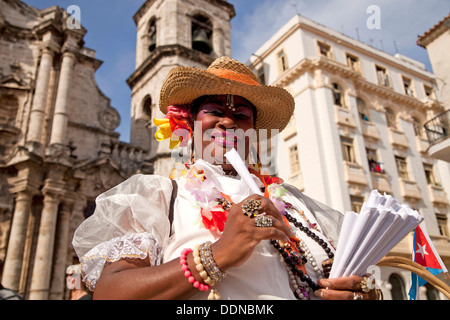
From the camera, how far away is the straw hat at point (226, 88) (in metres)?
1.93

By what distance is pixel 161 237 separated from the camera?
1.58 m

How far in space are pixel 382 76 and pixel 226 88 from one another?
20.7 metres

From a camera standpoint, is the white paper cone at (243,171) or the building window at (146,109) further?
the building window at (146,109)

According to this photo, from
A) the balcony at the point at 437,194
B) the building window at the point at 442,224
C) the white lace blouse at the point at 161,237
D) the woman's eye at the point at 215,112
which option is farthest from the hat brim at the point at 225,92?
the balcony at the point at 437,194

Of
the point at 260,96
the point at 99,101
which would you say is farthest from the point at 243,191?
the point at 99,101

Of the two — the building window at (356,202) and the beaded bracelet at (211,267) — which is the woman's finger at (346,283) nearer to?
the beaded bracelet at (211,267)

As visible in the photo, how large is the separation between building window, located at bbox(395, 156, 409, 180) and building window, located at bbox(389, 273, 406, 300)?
520cm

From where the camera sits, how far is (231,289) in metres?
1.39

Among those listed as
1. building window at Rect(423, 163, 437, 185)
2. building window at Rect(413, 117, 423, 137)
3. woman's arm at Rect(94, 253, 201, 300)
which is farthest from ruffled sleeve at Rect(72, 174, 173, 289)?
building window at Rect(413, 117, 423, 137)

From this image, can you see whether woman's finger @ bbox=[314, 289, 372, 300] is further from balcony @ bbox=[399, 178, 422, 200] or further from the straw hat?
balcony @ bbox=[399, 178, 422, 200]

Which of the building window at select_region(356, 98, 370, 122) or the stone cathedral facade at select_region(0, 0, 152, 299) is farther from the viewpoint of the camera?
the building window at select_region(356, 98, 370, 122)

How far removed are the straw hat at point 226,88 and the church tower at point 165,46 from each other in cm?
1307

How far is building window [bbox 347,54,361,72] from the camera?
18.9m

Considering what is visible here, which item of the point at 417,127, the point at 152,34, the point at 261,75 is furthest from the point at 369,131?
the point at 152,34
